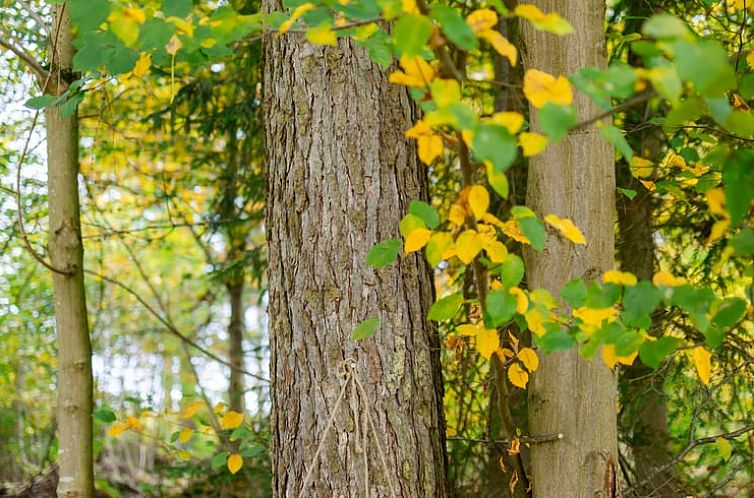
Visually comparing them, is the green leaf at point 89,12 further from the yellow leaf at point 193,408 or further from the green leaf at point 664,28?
the yellow leaf at point 193,408

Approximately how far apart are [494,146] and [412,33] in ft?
0.82

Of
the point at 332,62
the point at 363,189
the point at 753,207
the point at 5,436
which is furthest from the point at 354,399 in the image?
the point at 5,436

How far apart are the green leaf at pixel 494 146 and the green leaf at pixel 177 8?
829 millimetres

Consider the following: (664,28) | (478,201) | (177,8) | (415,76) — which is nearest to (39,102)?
(177,8)

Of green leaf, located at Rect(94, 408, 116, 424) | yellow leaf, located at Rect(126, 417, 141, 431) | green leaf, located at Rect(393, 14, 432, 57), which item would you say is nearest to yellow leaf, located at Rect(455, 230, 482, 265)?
green leaf, located at Rect(393, 14, 432, 57)

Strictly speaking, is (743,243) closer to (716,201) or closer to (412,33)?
(716,201)

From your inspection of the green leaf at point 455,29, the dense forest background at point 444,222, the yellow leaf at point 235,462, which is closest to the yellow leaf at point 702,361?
the dense forest background at point 444,222

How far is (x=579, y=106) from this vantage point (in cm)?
236

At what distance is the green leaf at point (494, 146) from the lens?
4.29 ft

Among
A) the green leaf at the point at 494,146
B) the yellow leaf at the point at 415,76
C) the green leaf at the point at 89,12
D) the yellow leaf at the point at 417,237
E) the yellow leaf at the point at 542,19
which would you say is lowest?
the yellow leaf at the point at 417,237

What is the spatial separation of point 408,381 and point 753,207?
1044 millimetres

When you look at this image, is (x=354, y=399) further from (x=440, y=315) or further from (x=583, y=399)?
(x=583, y=399)

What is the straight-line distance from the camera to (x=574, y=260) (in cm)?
234

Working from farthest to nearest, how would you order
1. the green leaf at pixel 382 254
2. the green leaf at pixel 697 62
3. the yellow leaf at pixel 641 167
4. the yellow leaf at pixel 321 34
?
1. the yellow leaf at pixel 641 167
2. the green leaf at pixel 382 254
3. the yellow leaf at pixel 321 34
4. the green leaf at pixel 697 62
